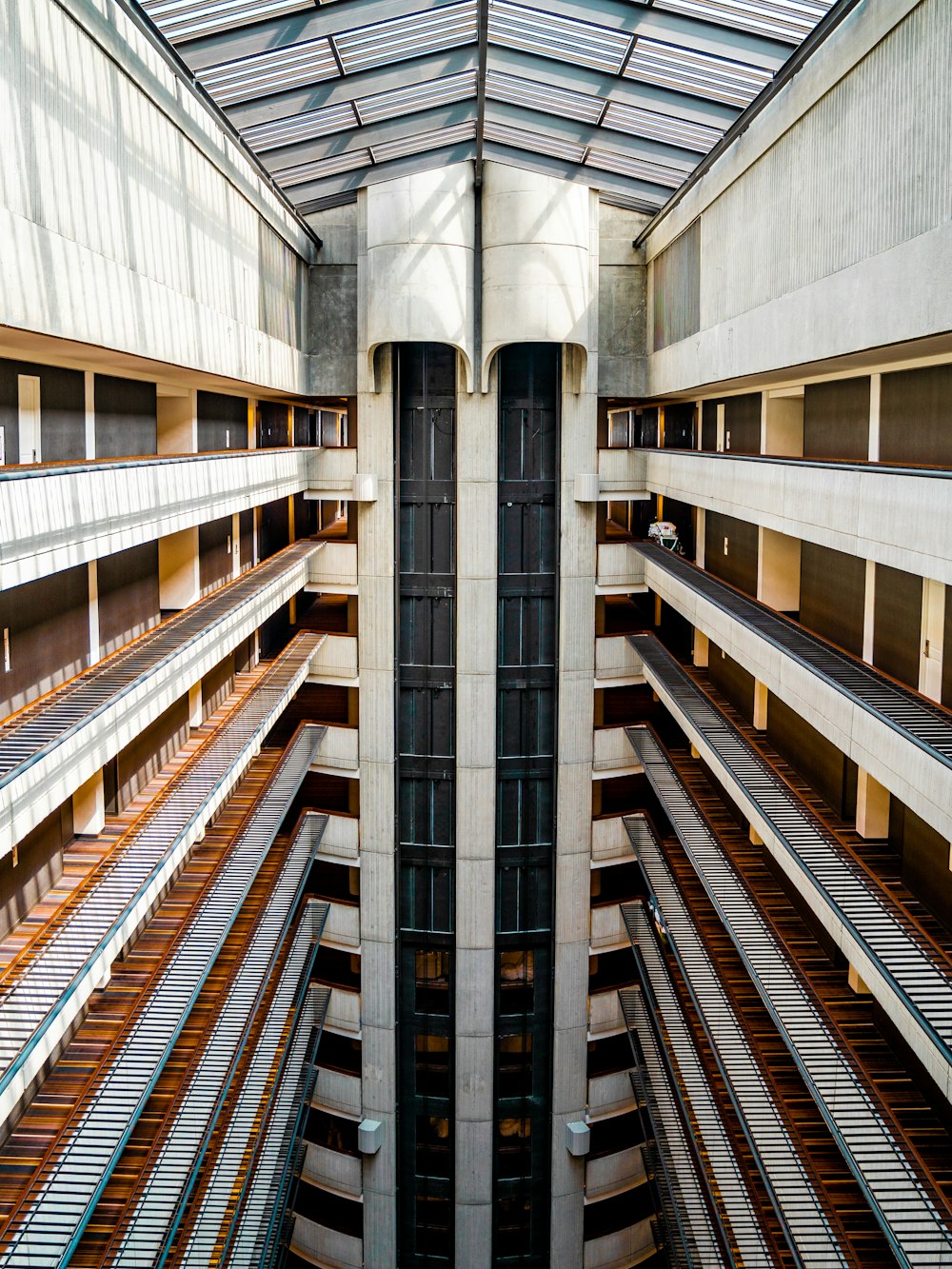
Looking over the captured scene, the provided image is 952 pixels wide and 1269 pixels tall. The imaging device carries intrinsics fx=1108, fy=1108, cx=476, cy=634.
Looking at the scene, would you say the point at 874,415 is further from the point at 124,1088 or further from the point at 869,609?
the point at 124,1088

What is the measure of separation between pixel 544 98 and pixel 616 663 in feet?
33.1

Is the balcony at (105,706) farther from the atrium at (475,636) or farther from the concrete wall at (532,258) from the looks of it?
the concrete wall at (532,258)

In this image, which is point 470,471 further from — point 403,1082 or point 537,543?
point 403,1082

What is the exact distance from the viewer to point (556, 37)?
14.5 metres

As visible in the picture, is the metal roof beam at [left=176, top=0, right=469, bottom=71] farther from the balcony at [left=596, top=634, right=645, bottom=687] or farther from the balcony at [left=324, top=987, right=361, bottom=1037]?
the balcony at [left=324, top=987, right=361, bottom=1037]

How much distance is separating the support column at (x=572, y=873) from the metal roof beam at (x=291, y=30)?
373 inches

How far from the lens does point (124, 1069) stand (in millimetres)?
11008

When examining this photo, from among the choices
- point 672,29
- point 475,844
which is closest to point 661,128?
point 672,29

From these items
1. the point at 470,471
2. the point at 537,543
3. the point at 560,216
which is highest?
the point at 560,216

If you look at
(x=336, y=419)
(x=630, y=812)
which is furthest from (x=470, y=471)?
(x=336, y=419)

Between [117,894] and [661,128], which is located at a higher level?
[661,128]

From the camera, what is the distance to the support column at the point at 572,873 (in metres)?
21.0

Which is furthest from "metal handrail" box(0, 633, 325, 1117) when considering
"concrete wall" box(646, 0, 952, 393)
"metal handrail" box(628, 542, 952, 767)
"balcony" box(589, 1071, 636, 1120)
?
"balcony" box(589, 1071, 636, 1120)

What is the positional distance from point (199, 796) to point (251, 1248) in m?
5.19
